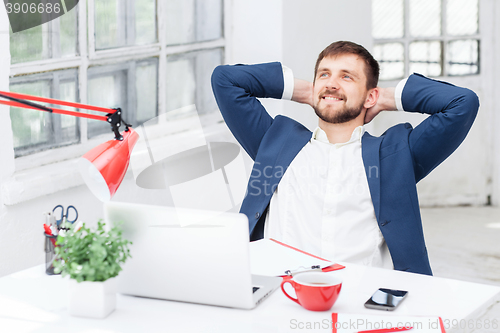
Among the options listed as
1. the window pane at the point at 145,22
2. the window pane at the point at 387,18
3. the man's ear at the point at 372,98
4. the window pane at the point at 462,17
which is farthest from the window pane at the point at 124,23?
the window pane at the point at 462,17

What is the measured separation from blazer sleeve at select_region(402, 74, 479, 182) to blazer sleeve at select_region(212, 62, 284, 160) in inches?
19.6

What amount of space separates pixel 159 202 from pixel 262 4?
1.21 meters

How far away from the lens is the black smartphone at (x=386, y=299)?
44.3 inches

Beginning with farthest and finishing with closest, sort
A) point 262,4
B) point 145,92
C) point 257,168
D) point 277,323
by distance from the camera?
1. point 262,4
2. point 145,92
3. point 257,168
4. point 277,323

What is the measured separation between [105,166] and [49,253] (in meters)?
0.36

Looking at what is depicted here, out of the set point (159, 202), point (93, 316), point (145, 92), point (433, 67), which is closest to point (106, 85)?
point (145, 92)

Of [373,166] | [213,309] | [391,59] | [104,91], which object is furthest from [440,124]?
[391,59]

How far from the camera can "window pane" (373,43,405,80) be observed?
454 cm

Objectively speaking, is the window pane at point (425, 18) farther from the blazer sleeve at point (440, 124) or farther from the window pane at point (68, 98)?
the window pane at point (68, 98)

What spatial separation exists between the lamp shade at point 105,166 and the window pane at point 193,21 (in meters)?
1.70

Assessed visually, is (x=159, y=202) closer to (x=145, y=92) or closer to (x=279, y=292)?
(x=145, y=92)

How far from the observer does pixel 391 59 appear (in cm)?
455

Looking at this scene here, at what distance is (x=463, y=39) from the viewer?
4.53m

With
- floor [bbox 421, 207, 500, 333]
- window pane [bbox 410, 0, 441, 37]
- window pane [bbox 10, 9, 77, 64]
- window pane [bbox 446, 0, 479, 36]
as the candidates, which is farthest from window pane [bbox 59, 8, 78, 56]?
window pane [bbox 446, 0, 479, 36]
